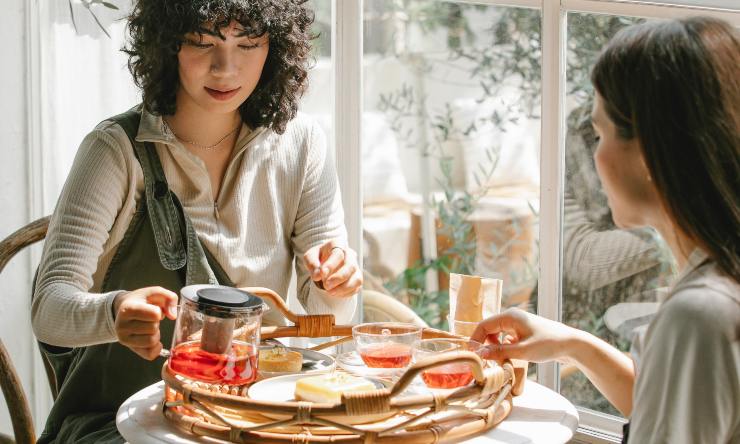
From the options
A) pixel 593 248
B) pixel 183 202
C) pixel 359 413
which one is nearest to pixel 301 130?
pixel 183 202

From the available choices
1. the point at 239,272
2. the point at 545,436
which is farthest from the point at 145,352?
the point at 545,436

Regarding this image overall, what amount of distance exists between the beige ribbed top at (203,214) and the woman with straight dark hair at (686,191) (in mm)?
823

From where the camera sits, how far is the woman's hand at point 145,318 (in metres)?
1.28

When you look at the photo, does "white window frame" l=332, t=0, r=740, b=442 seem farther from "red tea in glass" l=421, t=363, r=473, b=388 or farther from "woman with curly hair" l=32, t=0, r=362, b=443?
"red tea in glass" l=421, t=363, r=473, b=388

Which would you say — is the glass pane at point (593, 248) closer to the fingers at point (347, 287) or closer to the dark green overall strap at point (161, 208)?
the fingers at point (347, 287)

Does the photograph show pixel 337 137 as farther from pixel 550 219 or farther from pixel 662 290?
pixel 662 290

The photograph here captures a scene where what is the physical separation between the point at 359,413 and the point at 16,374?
99cm

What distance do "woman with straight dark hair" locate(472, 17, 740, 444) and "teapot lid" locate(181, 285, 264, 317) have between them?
50 cm

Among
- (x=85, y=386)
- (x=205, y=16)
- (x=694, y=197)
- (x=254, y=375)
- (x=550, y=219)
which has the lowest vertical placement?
(x=85, y=386)

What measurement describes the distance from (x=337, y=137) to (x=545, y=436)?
1183 millimetres

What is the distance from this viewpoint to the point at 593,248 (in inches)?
72.9

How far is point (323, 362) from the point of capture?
58.1 inches

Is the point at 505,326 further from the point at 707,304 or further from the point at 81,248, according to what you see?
the point at 81,248

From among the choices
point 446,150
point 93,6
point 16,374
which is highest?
point 93,6
